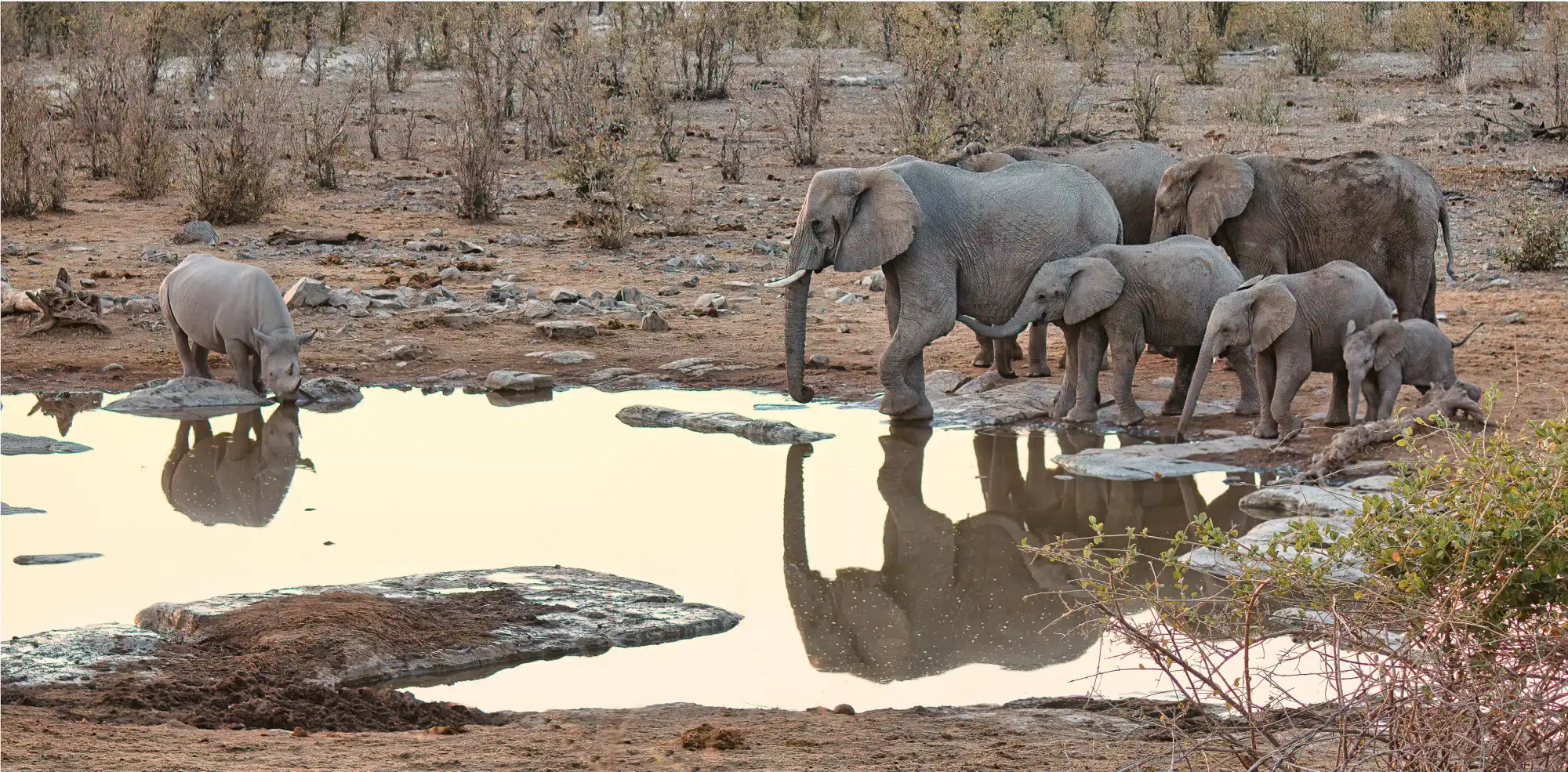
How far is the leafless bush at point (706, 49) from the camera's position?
25859 mm

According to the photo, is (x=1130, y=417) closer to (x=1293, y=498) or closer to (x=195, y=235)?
(x=1293, y=498)

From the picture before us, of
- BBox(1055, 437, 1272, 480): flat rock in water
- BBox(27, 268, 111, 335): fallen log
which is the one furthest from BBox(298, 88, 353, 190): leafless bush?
BBox(1055, 437, 1272, 480): flat rock in water

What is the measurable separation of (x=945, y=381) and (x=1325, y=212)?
3.04 metres

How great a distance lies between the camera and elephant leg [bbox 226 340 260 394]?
1136cm

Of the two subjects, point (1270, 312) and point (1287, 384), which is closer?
point (1270, 312)

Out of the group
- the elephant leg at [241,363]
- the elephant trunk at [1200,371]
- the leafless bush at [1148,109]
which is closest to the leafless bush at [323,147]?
the elephant leg at [241,363]

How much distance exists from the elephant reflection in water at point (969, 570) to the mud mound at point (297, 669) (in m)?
1.35

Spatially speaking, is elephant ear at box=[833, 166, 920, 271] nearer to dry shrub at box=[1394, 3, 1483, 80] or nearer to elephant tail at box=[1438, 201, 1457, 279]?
elephant tail at box=[1438, 201, 1457, 279]

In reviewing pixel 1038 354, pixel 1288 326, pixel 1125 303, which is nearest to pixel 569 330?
pixel 1038 354

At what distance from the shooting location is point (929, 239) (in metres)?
10.5

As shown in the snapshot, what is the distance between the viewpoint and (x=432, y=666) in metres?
5.98

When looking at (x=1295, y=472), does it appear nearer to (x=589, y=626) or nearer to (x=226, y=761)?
(x=589, y=626)

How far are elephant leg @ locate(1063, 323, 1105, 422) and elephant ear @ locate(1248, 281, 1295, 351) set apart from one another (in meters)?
1.13

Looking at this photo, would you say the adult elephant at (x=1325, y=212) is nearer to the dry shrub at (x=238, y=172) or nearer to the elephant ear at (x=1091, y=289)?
the elephant ear at (x=1091, y=289)
